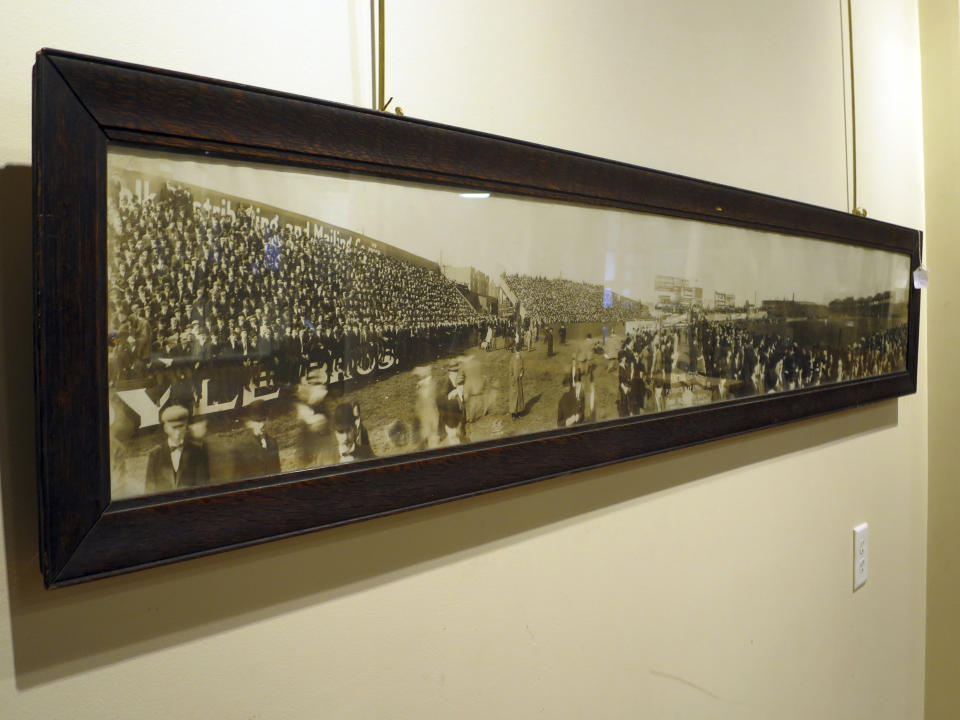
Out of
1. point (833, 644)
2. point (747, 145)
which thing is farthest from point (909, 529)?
point (747, 145)

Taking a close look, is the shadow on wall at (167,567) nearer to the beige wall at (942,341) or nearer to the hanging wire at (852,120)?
the hanging wire at (852,120)

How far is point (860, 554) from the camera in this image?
4.19 ft

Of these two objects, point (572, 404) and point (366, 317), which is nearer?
point (366, 317)

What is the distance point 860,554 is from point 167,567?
130 centimetres

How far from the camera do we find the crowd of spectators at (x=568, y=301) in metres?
0.64

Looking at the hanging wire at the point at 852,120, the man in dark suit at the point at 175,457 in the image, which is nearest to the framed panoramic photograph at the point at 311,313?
the man in dark suit at the point at 175,457

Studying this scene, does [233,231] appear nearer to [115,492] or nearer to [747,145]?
[115,492]

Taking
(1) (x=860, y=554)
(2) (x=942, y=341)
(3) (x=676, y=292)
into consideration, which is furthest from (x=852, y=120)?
(1) (x=860, y=554)

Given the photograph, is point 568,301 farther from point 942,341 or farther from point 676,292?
point 942,341

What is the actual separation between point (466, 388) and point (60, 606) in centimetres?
35

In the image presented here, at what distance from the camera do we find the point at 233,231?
0.46 metres

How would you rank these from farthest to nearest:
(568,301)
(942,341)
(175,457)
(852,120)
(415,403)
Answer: (942,341) → (852,120) → (568,301) → (415,403) → (175,457)

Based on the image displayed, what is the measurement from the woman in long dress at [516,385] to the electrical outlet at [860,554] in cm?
98

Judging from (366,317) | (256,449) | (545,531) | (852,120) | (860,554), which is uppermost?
(852,120)
